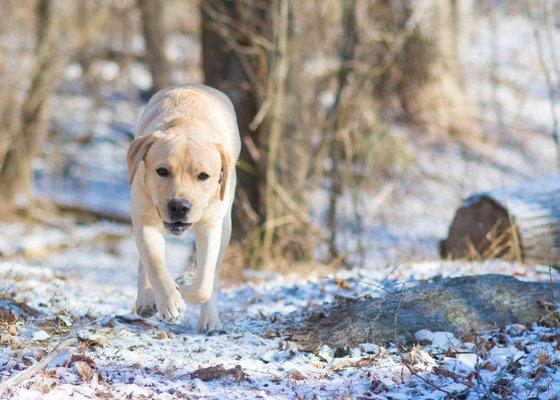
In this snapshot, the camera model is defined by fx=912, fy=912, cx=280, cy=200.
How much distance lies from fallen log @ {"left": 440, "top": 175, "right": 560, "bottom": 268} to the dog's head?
3312mm

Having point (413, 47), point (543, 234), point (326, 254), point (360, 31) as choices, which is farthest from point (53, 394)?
point (413, 47)

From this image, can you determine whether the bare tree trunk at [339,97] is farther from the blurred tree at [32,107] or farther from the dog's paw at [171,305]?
the blurred tree at [32,107]

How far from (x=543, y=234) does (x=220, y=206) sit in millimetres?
3603

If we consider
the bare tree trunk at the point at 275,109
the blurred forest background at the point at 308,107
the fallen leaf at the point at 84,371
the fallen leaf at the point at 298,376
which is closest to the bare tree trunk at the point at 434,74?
the blurred forest background at the point at 308,107

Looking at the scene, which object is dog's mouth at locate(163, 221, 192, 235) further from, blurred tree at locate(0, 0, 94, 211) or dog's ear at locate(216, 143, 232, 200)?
blurred tree at locate(0, 0, 94, 211)

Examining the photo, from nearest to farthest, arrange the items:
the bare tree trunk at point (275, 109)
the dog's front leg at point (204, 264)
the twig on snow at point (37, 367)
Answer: the twig on snow at point (37, 367) → the dog's front leg at point (204, 264) → the bare tree trunk at point (275, 109)

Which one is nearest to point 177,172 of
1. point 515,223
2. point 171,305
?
point 171,305

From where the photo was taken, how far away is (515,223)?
7.82 m

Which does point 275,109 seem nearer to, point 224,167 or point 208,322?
point 208,322

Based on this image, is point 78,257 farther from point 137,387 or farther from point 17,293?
point 137,387

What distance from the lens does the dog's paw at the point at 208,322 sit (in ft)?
18.6

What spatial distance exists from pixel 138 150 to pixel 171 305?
2.90 feet

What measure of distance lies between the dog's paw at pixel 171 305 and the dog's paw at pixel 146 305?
544 millimetres

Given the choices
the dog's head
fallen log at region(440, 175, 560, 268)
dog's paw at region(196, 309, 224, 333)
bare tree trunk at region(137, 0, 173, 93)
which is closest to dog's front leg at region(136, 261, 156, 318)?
dog's paw at region(196, 309, 224, 333)
